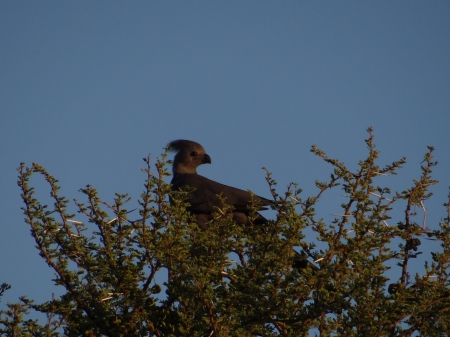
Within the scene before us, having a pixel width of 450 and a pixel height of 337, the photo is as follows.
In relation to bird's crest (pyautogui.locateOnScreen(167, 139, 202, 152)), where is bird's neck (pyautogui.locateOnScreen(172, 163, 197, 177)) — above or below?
below

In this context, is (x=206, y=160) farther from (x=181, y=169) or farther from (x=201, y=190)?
(x=201, y=190)

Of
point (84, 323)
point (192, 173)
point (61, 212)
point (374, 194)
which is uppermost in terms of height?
point (192, 173)

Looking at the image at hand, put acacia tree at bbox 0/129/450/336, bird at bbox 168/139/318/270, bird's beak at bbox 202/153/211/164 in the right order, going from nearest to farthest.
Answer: acacia tree at bbox 0/129/450/336 < bird at bbox 168/139/318/270 < bird's beak at bbox 202/153/211/164

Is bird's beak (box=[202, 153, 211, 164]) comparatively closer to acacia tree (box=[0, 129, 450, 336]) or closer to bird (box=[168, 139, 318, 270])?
bird (box=[168, 139, 318, 270])

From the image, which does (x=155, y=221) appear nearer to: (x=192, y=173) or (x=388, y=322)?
A: (x=388, y=322)

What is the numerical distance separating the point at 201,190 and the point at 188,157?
5.86 ft

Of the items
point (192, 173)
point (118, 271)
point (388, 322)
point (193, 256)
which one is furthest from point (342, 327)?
point (192, 173)

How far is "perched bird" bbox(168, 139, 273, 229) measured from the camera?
355 inches

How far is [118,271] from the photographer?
5680mm

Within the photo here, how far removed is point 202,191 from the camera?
9.59 m

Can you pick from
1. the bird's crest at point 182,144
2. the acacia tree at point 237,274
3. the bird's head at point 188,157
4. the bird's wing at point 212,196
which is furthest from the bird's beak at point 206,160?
the acacia tree at point 237,274

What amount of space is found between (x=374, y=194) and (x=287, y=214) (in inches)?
31.3

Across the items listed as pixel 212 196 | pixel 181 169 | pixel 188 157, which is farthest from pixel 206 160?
pixel 212 196

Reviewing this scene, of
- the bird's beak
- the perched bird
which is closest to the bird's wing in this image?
the perched bird
